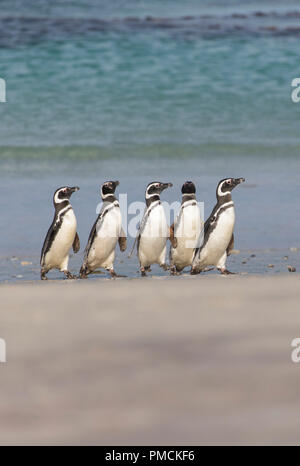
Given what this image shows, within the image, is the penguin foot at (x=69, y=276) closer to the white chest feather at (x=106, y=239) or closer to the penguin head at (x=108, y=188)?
the white chest feather at (x=106, y=239)

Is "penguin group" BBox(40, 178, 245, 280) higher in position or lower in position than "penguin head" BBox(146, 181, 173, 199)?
lower

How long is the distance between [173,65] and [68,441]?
54.4ft

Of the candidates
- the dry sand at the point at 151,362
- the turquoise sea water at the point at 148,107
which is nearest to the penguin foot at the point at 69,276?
the turquoise sea water at the point at 148,107

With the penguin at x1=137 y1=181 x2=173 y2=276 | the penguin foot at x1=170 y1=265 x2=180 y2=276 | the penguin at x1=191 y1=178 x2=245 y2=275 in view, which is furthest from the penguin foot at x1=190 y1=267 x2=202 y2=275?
the penguin at x1=137 y1=181 x2=173 y2=276

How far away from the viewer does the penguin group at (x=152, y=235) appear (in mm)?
6492

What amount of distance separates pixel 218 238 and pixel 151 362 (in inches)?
91.3

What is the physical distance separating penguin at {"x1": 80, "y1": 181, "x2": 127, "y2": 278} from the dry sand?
969 millimetres

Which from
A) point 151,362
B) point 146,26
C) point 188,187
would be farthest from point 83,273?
point 146,26

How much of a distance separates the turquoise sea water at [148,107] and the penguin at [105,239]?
0.53 metres

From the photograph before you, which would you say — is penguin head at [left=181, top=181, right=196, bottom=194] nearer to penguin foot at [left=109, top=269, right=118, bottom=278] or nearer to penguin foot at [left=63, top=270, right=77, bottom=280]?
penguin foot at [left=109, top=269, right=118, bottom=278]

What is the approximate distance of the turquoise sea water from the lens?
31.6ft

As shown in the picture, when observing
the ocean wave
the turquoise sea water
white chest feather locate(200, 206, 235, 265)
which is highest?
the ocean wave

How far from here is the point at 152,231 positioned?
6527mm

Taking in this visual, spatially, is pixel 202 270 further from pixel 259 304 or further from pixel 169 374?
pixel 169 374
